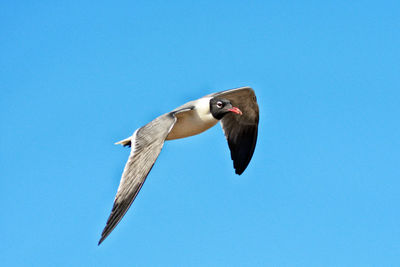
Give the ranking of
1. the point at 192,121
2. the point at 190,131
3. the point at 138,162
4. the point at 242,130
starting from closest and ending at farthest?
the point at 138,162, the point at 192,121, the point at 190,131, the point at 242,130

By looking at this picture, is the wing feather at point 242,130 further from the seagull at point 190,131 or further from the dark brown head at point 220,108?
the dark brown head at point 220,108

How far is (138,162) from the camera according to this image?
29.9ft

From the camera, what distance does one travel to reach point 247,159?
1287 cm

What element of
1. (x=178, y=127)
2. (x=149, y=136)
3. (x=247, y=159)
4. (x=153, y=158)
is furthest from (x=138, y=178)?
(x=247, y=159)

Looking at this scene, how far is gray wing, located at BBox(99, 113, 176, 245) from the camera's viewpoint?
26.7ft

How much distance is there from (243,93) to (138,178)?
186 inches

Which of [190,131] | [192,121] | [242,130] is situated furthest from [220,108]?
[242,130]

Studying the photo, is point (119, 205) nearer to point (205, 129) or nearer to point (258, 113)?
point (205, 129)

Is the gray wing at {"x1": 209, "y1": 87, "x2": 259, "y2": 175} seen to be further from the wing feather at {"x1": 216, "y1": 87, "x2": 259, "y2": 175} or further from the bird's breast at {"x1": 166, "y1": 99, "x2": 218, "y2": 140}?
the bird's breast at {"x1": 166, "y1": 99, "x2": 218, "y2": 140}

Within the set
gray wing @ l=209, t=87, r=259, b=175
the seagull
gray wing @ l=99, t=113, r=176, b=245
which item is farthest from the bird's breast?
gray wing @ l=209, t=87, r=259, b=175

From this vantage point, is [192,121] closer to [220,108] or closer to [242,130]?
[220,108]

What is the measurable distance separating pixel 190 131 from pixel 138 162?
2.79m

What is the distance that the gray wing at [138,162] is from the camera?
8.15 metres

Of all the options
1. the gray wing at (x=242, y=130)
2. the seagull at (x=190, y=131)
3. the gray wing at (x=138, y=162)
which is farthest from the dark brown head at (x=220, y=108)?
the gray wing at (x=138, y=162)
